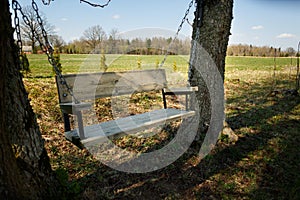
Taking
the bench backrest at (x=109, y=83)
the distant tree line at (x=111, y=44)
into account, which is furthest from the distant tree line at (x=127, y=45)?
the bench backrest at (x=109, y=83)

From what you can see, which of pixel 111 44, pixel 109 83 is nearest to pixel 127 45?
pixel 111 44

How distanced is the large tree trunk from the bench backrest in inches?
25.2

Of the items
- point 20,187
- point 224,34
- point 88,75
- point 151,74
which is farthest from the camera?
point 151,74

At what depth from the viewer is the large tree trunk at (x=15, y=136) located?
155cm

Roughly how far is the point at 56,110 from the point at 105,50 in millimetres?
6800

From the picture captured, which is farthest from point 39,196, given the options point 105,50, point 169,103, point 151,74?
point 105,50

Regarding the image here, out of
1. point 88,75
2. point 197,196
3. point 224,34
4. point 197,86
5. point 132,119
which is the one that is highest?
point 224,34

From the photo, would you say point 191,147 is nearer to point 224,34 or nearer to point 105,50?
point 224,34

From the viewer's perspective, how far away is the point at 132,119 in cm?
284

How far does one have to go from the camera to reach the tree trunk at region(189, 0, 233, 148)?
3029mm

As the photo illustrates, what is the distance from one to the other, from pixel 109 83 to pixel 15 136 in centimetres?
158

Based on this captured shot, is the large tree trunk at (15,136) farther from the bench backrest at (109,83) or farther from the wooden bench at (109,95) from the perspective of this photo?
the bench backrest at (109,83)

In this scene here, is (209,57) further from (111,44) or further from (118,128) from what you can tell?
(111,44)

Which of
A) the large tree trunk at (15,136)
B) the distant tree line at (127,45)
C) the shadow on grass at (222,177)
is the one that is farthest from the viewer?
the distant tree line at (127,45)
